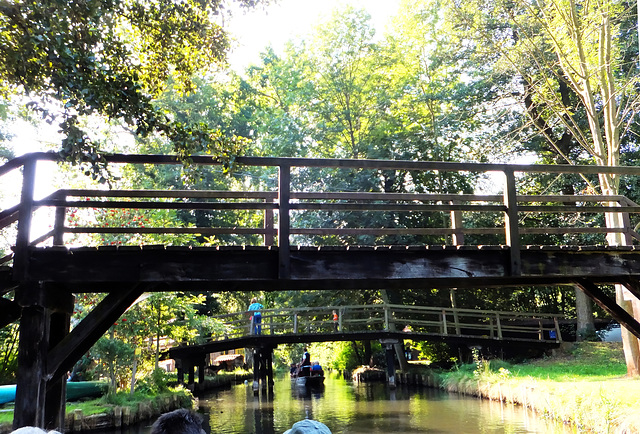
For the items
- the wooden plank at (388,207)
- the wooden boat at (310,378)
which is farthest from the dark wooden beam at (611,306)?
the wooden boat at (310,378)

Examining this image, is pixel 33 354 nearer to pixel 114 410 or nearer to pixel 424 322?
pixel 114 410

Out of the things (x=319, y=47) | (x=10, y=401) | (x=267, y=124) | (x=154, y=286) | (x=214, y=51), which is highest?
(x=319, y=47)

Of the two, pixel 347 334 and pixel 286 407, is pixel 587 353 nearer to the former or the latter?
pixel 347 334

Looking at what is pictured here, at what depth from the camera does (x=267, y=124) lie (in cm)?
2506

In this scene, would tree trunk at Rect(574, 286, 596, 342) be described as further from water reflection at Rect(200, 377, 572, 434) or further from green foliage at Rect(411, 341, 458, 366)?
water reflection at Rect(200, 377, 572, 434)

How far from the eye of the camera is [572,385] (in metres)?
11.6

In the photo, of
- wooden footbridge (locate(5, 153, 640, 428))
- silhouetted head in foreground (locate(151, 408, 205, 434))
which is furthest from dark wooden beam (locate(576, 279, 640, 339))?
silhouetted head in foreground (locate(151, 408, 205, 434))

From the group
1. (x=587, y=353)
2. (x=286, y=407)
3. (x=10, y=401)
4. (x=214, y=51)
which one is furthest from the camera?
(x=587, y=353)

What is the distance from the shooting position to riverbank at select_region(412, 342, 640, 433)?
8984mm

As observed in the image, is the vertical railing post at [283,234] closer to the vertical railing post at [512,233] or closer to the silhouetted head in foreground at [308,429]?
the vertical railing post at [512,233]

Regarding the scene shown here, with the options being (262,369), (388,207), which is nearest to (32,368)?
(388,207)

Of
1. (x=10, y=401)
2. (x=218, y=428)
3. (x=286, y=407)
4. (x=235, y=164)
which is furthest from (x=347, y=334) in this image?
(x=235, y=164)

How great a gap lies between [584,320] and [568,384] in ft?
27.9

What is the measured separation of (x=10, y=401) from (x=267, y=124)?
16302 mm
